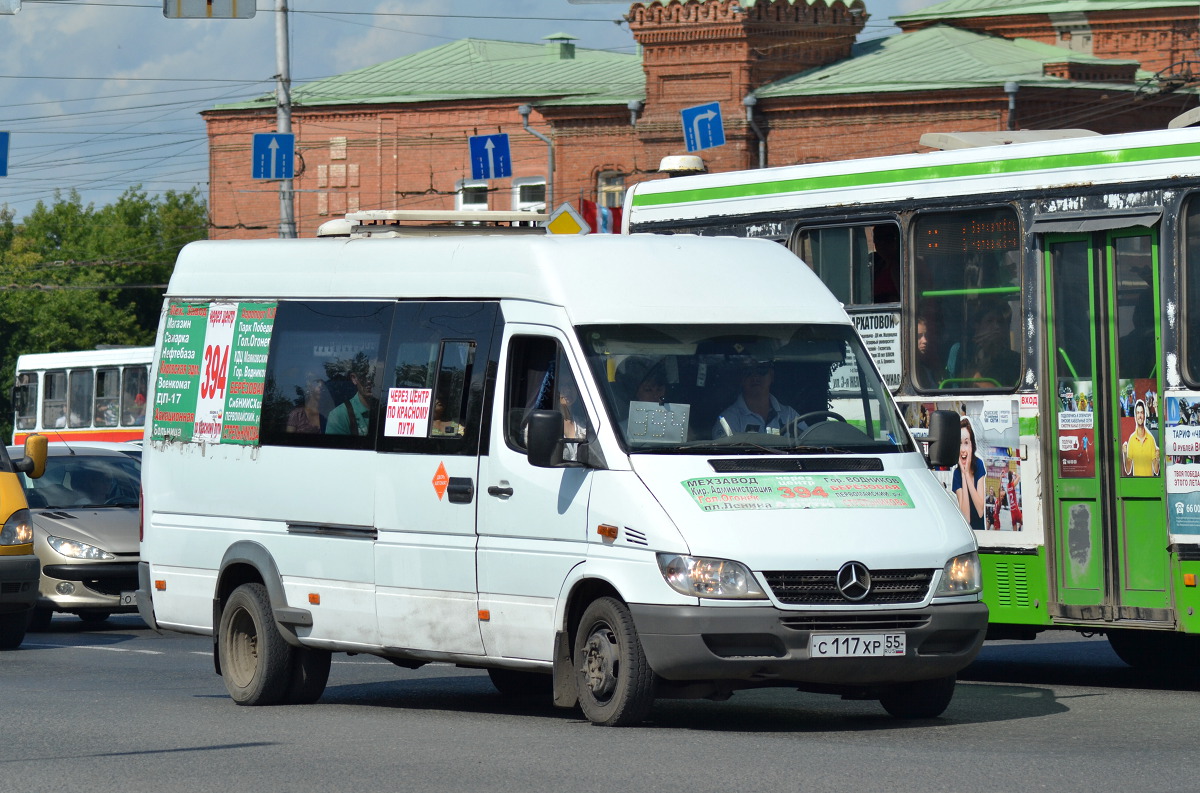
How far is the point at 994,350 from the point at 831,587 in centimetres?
343

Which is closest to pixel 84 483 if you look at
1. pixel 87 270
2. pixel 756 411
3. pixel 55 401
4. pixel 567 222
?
pixel 567 222

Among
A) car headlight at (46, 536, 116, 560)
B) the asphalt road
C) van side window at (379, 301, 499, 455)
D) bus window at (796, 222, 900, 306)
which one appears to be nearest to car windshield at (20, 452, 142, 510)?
car headlight at (46, 536, 116, 560)

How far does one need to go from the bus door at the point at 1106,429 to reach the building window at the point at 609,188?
49140 millimetres

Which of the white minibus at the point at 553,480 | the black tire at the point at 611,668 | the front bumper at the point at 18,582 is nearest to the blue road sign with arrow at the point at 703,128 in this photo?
the front bumper at the point at 18,582

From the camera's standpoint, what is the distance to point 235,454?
40.9ft

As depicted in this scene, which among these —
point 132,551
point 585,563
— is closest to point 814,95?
point 132,551

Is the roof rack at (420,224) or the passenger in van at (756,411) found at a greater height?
the roof rack at (420,224)

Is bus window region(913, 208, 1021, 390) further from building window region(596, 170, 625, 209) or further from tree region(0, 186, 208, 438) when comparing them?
tree region(0, 186, 208, 438)

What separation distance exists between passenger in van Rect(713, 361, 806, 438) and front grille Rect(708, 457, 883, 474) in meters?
0.24

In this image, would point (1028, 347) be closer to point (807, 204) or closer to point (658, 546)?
point (807, 204)

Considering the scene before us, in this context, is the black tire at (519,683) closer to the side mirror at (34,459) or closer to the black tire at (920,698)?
the black tire at (920,698)

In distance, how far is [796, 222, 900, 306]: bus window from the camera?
13562 millimetres

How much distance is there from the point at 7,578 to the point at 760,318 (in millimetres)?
8140

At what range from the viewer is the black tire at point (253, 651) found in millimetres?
12172
